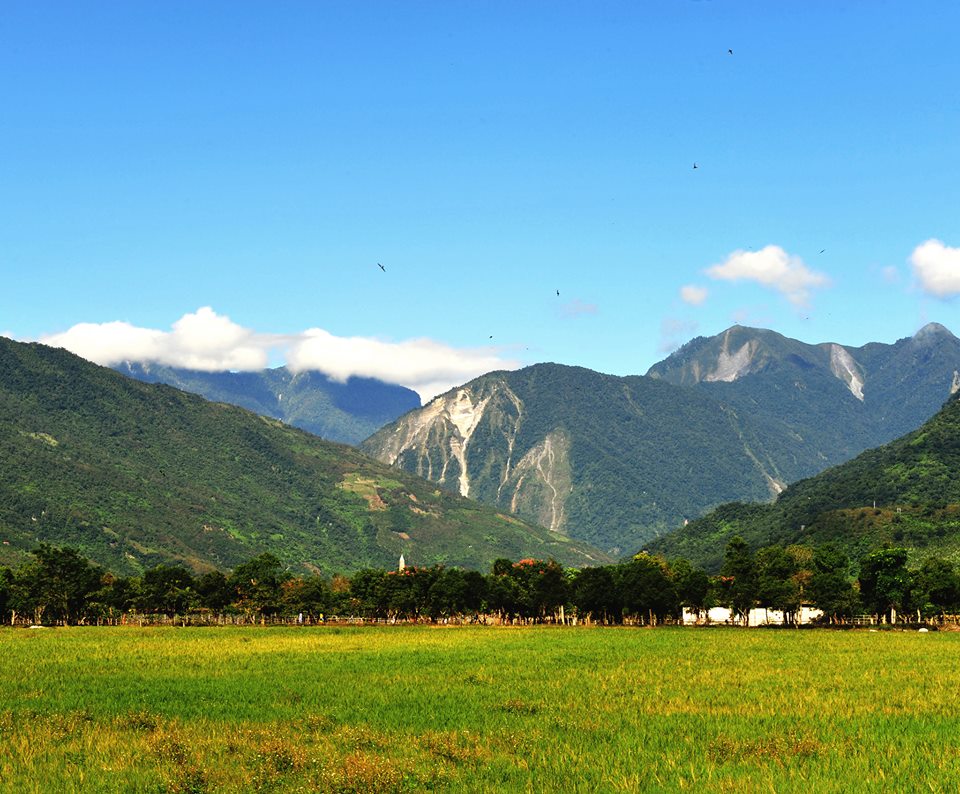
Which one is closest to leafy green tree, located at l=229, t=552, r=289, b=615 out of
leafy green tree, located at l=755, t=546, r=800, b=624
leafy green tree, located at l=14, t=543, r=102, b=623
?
leafy green tree, located at l=14, t=543, r=102, b=623

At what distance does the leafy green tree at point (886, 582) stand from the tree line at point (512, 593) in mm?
163

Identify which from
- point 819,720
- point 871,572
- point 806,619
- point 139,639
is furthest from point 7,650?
point 806,619

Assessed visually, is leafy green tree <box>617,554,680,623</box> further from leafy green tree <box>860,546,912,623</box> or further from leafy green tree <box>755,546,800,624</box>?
leafy green tree <box>860,546,912,623</box>

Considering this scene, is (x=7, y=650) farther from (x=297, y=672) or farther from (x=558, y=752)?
(x=558, y=752)

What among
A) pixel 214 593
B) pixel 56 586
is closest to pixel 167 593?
pixel 214 593

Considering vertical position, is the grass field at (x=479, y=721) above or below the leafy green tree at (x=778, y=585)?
below

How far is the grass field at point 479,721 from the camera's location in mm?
36750

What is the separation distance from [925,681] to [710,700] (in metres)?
20.2

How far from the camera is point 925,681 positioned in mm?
69188

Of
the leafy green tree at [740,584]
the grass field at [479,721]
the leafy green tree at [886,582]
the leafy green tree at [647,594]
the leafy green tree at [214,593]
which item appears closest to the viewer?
the grass field at [479,721]

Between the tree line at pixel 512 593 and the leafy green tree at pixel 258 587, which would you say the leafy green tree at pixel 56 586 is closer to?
the tree line at pixel 512 593

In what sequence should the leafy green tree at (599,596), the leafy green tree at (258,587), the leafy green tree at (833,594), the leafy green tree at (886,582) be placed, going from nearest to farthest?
the leafy green tree at (886,582)
the leafy green tree at (833,594)
the leafy green tree at (599,596)
the leafy green tree at (258,587)

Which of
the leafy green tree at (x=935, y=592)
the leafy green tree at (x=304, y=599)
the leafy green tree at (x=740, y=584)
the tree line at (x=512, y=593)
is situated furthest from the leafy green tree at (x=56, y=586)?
the leafy green tree at (x=935, y=592)

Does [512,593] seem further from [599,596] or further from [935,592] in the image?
[935,592]
